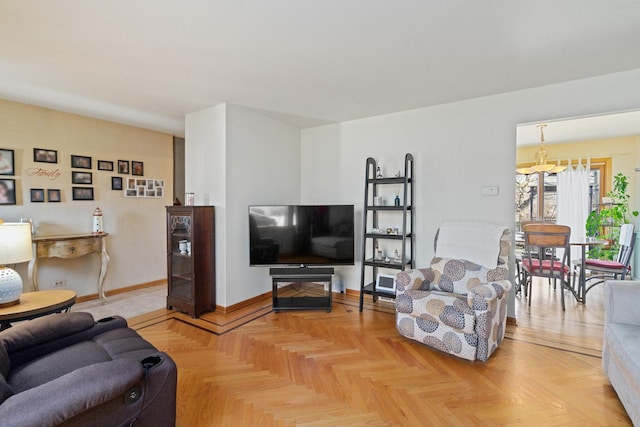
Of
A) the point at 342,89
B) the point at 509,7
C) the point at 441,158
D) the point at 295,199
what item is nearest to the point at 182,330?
the point at 295,199

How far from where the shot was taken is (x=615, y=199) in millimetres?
5137

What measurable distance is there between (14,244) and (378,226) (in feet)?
11.4

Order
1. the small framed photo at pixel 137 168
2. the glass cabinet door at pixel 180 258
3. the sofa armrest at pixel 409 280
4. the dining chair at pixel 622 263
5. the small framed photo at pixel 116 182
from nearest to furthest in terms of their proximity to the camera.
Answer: the sofa armrest at pixel 409 280 → the glass cabinet door at pixel 180 258 → the dining chair at pixel 622 263 → the small framed photo at pixel 116 182 → the small framed photo at pixel 137 168

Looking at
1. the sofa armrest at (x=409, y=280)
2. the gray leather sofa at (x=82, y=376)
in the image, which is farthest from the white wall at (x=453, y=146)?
the gray leather sofa at (x=82, y=376)

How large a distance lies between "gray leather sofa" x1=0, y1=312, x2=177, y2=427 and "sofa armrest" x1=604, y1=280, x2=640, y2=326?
2801 millimetres

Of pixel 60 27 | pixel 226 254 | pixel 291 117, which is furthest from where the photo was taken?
pixel 291 117

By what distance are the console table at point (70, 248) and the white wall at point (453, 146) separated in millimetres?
2927

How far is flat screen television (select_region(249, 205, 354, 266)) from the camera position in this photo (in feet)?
→ 12.4

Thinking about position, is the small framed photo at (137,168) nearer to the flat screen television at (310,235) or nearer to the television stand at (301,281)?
the flat screen television at (310,235)

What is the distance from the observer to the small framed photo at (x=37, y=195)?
363cm

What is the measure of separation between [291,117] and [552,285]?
4.62 metres

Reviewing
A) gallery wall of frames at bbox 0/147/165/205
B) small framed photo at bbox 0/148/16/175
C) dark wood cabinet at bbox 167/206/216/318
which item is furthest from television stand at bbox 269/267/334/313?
small framed photo at bbox 0/148/16/175

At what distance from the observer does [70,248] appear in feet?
12.0

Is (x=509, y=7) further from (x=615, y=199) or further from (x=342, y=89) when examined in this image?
(x=615, y=199)
